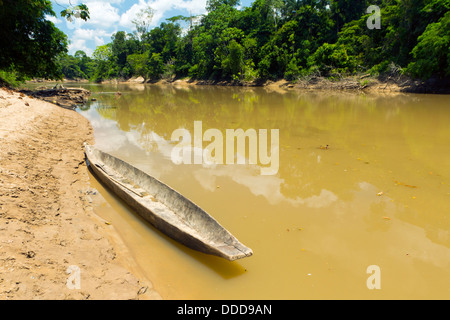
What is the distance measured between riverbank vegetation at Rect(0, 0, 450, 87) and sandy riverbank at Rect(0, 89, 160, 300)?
15.6 metres

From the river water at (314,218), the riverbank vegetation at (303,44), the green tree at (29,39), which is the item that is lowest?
the river water at (314,218)

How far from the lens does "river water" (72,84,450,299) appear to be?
122 inches

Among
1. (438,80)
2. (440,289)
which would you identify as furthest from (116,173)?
(438,80)

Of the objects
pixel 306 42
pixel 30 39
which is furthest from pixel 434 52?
pixel 30 39

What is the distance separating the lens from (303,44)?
34.4 m

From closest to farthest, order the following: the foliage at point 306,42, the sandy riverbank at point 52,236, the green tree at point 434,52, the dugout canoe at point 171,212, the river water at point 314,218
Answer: the sandy riverbank at point 52,236 → the river water at point 314,218 → the dugout canoe at point 171,212 → the green tree at point 434,52 → the foliage at point 306,42

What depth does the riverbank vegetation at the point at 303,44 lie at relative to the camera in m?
20.9

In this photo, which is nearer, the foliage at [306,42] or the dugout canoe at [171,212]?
the dugout canoe at [171,212]

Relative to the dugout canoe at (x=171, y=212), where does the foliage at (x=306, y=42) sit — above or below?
above

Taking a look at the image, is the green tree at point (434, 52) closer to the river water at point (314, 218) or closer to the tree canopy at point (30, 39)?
the river water at point (314, 218)

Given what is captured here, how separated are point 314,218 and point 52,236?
4052 millimetres

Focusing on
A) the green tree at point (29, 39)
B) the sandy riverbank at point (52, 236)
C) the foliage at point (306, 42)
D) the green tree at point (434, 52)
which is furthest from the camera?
the foliage at point (306, 42)

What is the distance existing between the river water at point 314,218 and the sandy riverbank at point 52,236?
13.5 inches

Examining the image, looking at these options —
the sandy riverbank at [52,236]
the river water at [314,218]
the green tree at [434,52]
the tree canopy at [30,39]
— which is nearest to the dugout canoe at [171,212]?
the river water at [314,218]
